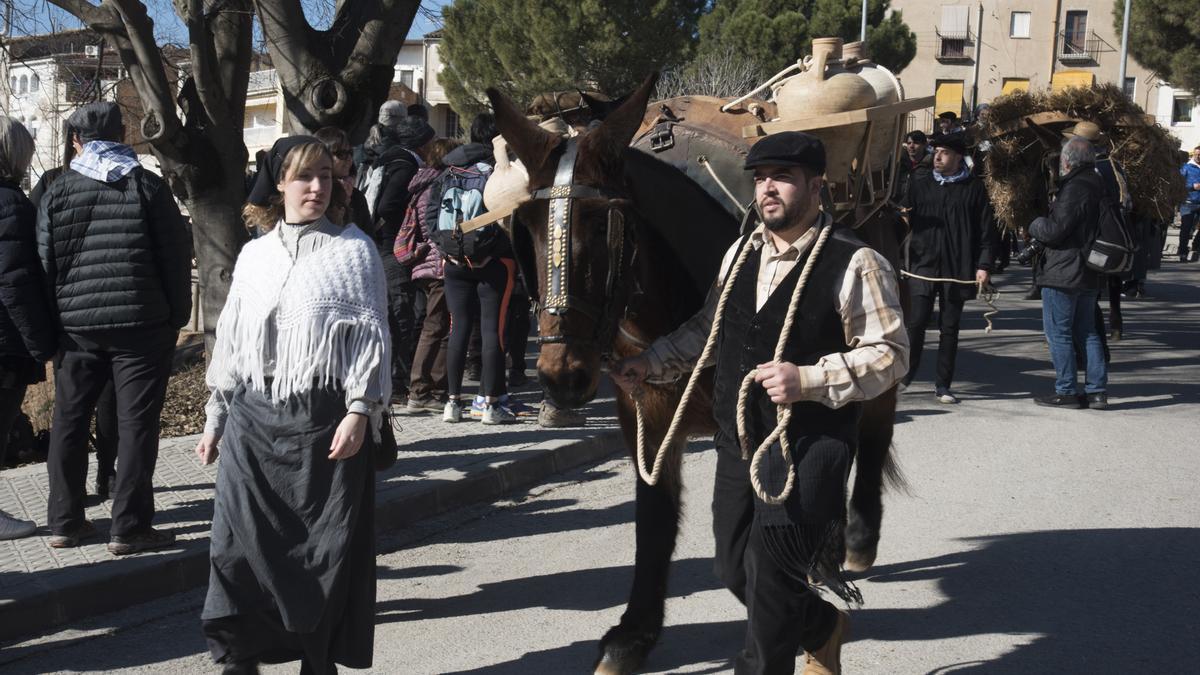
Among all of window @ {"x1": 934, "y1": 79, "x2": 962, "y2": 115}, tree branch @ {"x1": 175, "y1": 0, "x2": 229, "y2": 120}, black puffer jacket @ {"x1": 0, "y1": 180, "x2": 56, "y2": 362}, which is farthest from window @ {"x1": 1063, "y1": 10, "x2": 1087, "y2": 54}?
black puffer jacket @ {"x1": 0, "y1": 180, "x2": 56, "y2": 362}

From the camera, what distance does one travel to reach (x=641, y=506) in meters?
4.63

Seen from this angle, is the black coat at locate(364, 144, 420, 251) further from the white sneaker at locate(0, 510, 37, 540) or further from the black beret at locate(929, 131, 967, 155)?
the black beret at locate(929, 131, 967, 155)

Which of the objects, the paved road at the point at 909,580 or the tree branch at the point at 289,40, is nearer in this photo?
the paved road at the point at 909,580

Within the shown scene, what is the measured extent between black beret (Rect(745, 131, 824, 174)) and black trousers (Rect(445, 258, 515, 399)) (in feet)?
18.0

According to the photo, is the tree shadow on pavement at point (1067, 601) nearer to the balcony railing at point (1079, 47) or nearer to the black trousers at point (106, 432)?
the black trousers at point (106, 432)

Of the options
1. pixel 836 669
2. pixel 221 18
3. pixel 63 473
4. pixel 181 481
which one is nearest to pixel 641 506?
pixel 836 669

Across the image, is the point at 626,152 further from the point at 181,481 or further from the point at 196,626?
the point at 181,481

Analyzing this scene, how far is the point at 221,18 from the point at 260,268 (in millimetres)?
6932

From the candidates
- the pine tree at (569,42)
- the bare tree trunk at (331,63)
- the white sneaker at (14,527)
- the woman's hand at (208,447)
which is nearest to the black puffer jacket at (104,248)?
the white sneaker at (14,527)

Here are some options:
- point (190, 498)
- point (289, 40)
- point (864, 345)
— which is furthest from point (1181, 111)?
point (864, 345)

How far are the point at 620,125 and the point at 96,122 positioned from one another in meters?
3.03

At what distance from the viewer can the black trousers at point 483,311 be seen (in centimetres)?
898

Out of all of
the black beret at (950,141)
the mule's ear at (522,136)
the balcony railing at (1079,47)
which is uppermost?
the balcony railing at (1079,47)

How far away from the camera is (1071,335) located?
1020 centimetres
